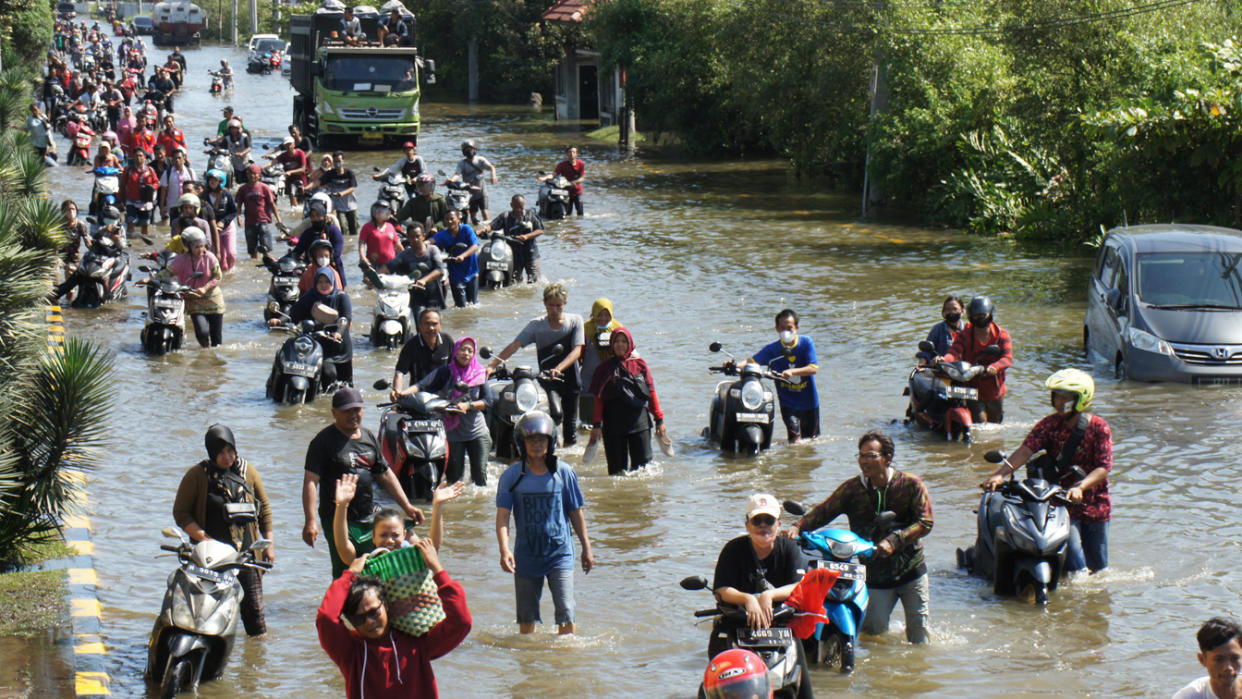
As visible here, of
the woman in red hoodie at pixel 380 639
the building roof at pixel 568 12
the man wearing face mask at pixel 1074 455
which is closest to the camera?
the woman in red hoodie at pixel 380 639

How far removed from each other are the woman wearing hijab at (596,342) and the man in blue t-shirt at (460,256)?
707cm

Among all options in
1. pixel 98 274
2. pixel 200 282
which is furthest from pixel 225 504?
pixel 98 274

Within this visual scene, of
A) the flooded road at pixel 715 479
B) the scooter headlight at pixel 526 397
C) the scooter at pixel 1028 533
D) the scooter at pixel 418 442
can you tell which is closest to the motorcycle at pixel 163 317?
the flooded road at pixel 715 479

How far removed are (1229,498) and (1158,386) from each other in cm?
437

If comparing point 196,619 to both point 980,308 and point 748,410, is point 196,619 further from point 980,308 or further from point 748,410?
point 980,308

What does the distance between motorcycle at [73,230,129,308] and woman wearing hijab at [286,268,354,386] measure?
652 cm

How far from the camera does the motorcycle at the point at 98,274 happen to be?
870 inches

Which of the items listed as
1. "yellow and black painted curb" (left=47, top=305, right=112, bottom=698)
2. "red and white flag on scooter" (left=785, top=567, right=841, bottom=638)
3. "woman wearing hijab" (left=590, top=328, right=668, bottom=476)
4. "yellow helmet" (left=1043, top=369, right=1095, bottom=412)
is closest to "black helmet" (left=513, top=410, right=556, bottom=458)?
"red and white flag on scooter" (left=785, top=567, right=841, bottom=638)

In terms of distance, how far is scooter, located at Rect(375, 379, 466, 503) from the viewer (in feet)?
40.7

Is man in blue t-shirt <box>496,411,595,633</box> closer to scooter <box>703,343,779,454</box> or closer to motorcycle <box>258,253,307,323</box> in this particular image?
scooter <box>703,343,779,454</box>

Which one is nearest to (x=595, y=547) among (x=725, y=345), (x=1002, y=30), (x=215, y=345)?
(x=725, y=345)

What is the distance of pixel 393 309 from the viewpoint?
1902cm

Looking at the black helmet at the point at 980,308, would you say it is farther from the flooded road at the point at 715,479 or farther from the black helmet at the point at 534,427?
the black helmet at the point at 534,427

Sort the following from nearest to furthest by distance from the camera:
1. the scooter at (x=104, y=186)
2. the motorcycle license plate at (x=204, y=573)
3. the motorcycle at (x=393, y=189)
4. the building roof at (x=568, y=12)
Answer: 1. the motorcycle license plate at (x=204, y=573)
2. the motorcycle at (x=393, y=189)
3. the scooter at (x=104, y=186)
4. the building roof at (x=568, y=12)
